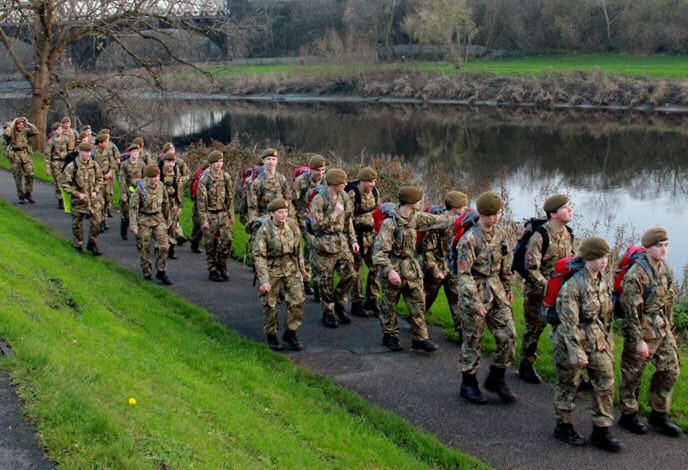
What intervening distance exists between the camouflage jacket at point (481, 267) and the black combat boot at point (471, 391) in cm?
83

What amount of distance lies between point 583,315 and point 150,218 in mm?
7796

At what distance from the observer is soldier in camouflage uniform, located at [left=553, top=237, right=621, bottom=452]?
7.24m

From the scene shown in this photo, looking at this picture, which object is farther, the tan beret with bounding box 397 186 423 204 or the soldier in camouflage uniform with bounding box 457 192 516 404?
the tan beret with bounding box 397 186 423 204

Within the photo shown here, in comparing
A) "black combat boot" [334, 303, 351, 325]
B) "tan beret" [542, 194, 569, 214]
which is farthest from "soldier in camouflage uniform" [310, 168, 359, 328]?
"tan beret" [542, 194, 569, 214]

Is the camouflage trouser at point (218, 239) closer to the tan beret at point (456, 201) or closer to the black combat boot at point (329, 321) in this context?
the black combat boot at point (329, 321)

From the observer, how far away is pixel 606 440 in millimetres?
7328

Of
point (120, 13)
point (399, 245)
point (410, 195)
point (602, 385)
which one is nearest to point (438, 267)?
point (399, 245)

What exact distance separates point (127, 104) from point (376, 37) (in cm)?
4887

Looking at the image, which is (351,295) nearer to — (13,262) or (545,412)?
(545,412)

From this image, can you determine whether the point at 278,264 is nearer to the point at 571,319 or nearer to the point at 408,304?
the point at 408,304

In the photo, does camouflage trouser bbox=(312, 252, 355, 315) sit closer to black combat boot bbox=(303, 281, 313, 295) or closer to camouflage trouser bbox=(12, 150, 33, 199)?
black combat boot bbox=(303, 281, 313, 295)

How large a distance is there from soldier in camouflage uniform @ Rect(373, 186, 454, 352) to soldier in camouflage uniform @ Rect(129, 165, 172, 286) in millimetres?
4613

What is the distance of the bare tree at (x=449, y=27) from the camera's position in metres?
61.6

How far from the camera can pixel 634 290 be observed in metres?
7.62
